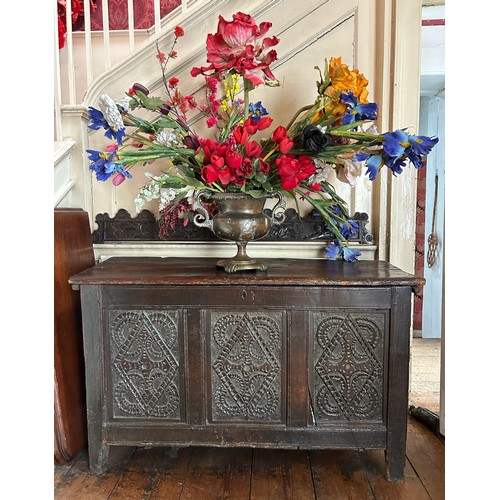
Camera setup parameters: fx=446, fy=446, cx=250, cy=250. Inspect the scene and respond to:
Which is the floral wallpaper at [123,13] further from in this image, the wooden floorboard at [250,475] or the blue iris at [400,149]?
the wooden floorboard at [250,475]

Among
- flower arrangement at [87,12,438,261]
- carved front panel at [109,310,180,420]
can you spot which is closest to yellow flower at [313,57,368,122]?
flower arrangement at [87,12,438,261]

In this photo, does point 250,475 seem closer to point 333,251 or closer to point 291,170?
point 333,251

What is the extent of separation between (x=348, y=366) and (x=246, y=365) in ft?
1.18

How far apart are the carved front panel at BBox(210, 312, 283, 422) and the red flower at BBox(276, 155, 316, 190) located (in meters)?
0.46

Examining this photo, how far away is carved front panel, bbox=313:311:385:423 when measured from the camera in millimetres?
1563

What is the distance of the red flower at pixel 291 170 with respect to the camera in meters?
1.48

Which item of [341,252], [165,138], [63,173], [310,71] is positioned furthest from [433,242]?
[63,173]

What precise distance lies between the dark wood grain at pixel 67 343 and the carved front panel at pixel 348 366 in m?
0.93

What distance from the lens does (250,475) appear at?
5.39ft

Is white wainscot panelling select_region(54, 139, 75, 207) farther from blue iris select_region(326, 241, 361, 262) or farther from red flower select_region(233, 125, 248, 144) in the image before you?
blue iris select_region(326, 241, 361, 262)

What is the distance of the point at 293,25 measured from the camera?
205 centimetres
